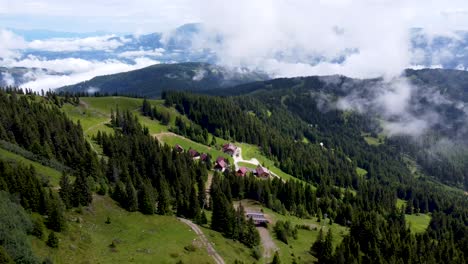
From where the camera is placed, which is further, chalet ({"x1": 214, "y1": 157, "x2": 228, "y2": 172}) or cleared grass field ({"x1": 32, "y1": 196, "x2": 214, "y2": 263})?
chalet ({"x1": 214, "y1": 157, "x2": 228, "y2": 172})

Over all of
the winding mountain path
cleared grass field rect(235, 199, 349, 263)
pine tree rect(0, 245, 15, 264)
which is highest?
pine tree rect(0, 245, 15, 264)

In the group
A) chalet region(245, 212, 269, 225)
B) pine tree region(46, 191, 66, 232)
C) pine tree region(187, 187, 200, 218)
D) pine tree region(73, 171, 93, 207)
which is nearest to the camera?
pine tree region(46, 191, 66, 232)

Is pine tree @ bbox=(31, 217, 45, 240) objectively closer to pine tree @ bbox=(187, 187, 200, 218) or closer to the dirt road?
pine tree @ bbox=(187, 187, 200, 218)

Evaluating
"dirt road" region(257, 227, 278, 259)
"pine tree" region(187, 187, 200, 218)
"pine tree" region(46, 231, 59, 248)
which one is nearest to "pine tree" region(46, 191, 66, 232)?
"pine tree" region(46, 231, 59, 248)

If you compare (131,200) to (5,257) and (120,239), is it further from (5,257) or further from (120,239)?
(5,257)

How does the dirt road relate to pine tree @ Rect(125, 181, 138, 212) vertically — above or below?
below
